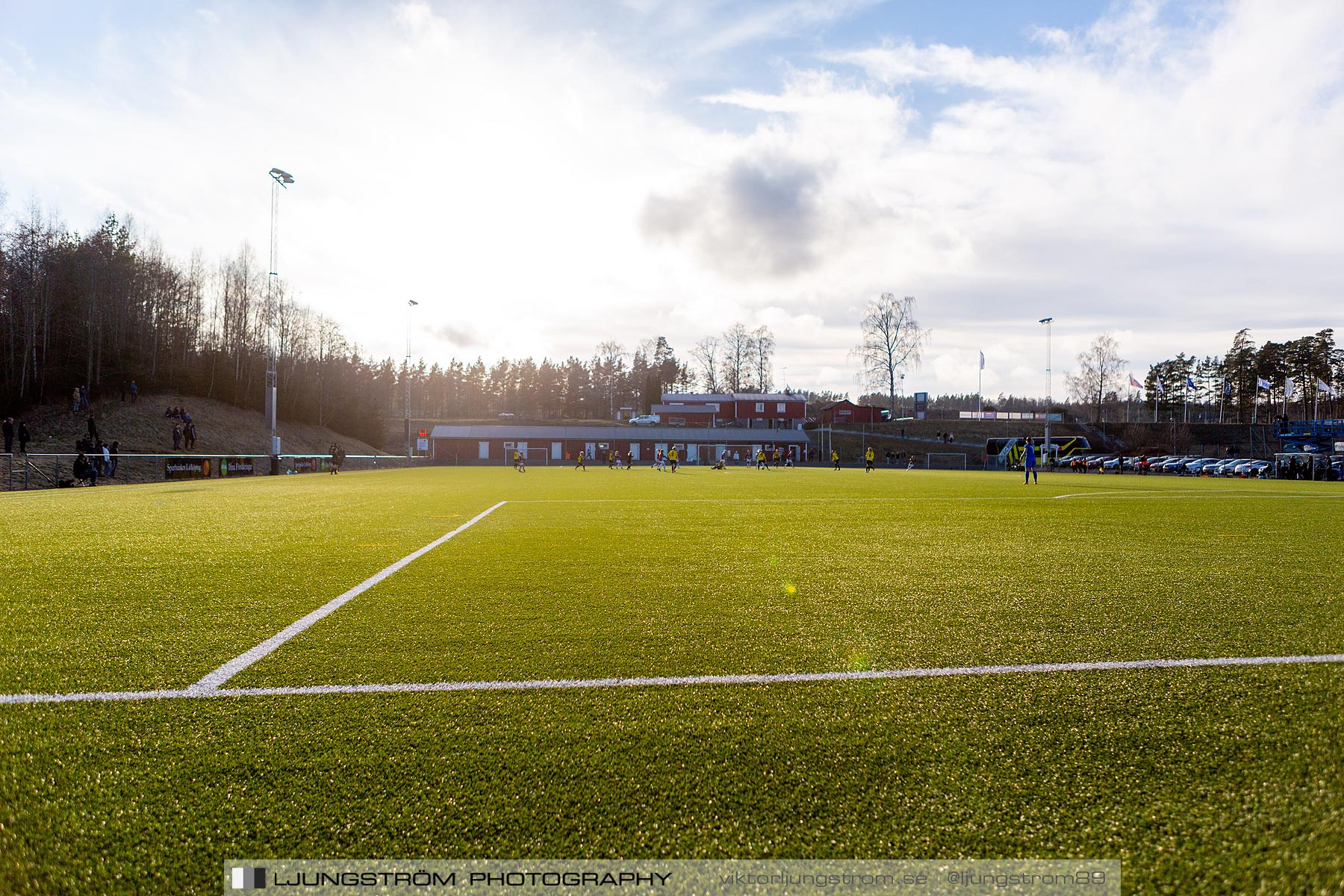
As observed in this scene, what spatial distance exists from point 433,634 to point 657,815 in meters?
2.64

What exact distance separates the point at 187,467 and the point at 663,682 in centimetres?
3378

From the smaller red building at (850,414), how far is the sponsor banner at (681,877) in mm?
95585

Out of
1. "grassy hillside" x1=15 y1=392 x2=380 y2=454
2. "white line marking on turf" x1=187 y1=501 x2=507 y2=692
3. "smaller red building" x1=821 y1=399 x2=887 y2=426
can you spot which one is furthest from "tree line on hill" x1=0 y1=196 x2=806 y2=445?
"smaller red building" x1=821 y1=399 x2=887 y2=426

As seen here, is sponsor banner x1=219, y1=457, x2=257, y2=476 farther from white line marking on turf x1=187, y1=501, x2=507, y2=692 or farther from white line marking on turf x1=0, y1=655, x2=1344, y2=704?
white line marking on turf x1=0, y1=655, x2=1344, y2=704

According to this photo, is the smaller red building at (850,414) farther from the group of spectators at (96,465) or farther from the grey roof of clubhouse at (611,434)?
the group of spectators at (96,465)

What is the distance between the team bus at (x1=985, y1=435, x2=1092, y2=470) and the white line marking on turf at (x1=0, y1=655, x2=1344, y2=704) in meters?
42.9

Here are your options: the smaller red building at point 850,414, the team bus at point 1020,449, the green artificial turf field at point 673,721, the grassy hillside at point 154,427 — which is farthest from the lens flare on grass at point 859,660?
the smaller red building at point 850,414

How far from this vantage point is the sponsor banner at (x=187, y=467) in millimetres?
28984

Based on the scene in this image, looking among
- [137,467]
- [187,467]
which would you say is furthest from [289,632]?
[137,467]

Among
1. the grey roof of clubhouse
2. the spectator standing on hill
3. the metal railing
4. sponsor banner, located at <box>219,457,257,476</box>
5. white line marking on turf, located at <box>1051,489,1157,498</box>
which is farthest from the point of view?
the grey roof of clubhouse

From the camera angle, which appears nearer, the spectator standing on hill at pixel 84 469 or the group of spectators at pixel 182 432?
the spectator standing on hill at pixel 84 469

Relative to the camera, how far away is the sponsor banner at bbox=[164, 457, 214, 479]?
2898cm

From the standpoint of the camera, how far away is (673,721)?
9.83 ft

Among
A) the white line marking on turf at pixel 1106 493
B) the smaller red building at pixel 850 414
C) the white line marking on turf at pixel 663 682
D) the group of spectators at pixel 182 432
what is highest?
the smaller red building at pixel 850 414
